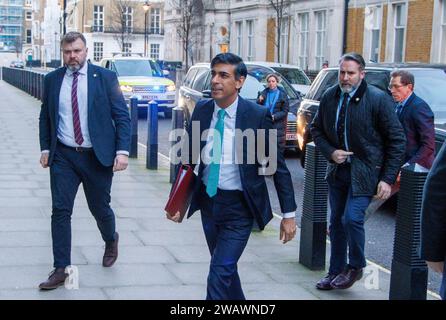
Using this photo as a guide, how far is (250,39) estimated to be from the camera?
162 feet

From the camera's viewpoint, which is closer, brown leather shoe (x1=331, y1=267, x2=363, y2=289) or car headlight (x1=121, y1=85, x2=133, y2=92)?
brown leather shoe (x1=331, y1=267, x2=363, y2=289)

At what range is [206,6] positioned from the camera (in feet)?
182

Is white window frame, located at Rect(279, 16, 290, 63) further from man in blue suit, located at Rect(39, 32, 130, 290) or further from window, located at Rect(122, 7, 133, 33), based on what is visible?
window, located at Rect(122, 7, 133, 33)

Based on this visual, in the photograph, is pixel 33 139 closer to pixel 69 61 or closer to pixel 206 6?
pixel 69 61

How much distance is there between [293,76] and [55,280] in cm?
1336

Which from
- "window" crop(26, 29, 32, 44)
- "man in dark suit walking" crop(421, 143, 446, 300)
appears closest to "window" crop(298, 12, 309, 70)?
"man in dark suit walking" crop(421, 143, 446, 300)

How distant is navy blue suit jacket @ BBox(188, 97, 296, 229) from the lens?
4422 mm

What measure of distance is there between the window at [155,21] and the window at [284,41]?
178 ft

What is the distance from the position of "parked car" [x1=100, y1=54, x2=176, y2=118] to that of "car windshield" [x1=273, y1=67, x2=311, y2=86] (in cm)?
674

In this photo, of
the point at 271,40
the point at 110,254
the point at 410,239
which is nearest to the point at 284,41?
the point at 271,40

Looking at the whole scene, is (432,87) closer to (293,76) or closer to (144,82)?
(293,76)

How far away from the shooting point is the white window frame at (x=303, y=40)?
40.4 m

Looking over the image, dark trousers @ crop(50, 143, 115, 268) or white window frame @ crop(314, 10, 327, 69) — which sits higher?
white window frame @ crop(314, 10, 327, 69)

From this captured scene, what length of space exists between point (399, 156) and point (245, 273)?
1672 mm
